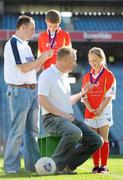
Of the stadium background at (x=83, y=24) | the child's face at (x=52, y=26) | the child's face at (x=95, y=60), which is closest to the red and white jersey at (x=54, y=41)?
the child's face at (x=52, y=26)

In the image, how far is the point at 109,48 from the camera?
31.0 meters

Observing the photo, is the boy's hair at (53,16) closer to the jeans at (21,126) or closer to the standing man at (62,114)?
the standing man at (62,114)

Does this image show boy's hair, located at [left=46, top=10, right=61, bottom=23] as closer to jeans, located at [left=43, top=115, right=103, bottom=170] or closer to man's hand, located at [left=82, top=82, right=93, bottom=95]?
man's hand, located at [left=82, top=82, right=93, bottom=95]

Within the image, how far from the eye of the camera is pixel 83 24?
31.5m

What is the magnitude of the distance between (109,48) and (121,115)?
6630mm

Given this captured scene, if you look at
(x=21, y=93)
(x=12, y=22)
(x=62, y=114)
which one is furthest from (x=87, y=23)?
(x=62, y=114)

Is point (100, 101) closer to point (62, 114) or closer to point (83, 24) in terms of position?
point (62, 114)

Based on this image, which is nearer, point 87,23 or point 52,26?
point 52,26

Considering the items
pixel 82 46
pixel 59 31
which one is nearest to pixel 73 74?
pixel 82 46

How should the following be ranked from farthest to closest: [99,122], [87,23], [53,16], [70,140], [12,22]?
[87,23], [12,22], [99,122], [53,16], [70,140]

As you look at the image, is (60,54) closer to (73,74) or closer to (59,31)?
(59,31)

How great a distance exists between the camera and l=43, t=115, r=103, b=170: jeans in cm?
667

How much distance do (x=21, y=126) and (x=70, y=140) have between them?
70 centimetres

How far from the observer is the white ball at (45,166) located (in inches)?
262
